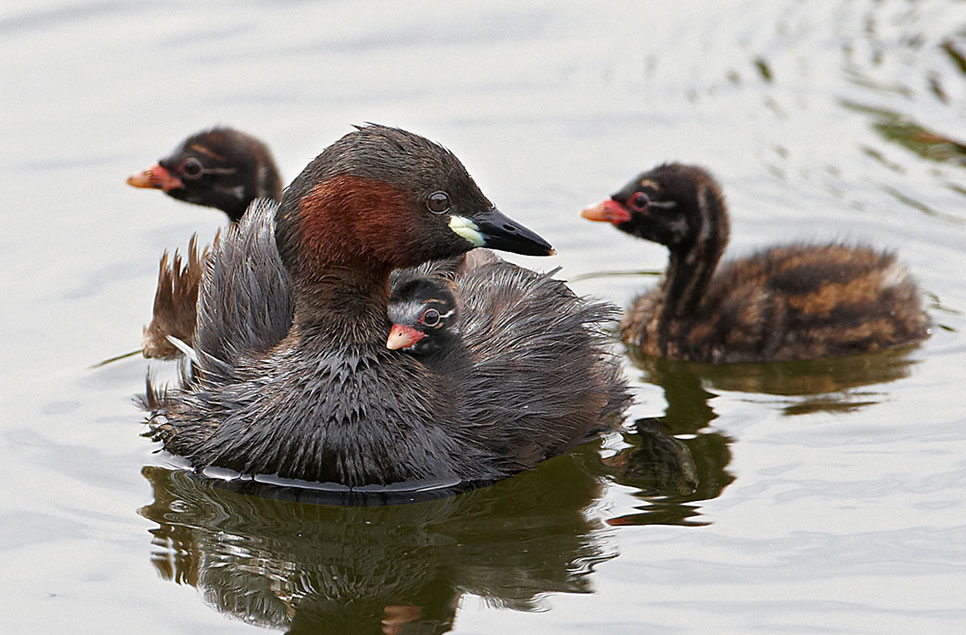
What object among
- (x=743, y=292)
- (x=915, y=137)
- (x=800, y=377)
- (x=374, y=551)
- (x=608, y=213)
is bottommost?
(x=374, y=551)

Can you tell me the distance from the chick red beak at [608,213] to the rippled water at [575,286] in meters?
0.47

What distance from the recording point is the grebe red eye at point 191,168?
26.8ft

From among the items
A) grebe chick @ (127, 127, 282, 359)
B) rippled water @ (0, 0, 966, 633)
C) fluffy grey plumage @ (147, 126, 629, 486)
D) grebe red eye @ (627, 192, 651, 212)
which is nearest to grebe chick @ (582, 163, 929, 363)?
grebe red eye @ (627, 192, 651, 212)

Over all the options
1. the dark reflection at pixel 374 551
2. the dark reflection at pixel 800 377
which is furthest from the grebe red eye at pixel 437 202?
the dark reflection at pixel 800 377

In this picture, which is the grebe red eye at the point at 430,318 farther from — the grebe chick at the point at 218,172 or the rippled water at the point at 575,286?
the grebe chick at the point at 218,172

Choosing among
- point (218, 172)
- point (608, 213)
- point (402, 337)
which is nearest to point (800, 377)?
point (608, 213)

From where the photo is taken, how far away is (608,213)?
7.94m

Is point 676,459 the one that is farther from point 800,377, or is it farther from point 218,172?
point 218,172

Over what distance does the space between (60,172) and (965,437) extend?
16.8 ft

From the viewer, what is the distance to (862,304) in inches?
302

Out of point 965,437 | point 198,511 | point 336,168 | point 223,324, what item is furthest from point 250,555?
point 965,437

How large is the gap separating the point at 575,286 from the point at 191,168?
1999 mm

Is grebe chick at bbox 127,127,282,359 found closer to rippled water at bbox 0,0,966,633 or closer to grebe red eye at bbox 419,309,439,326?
rippled water at bbox 0,0,966,633

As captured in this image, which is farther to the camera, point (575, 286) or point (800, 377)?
point (575, 286)
